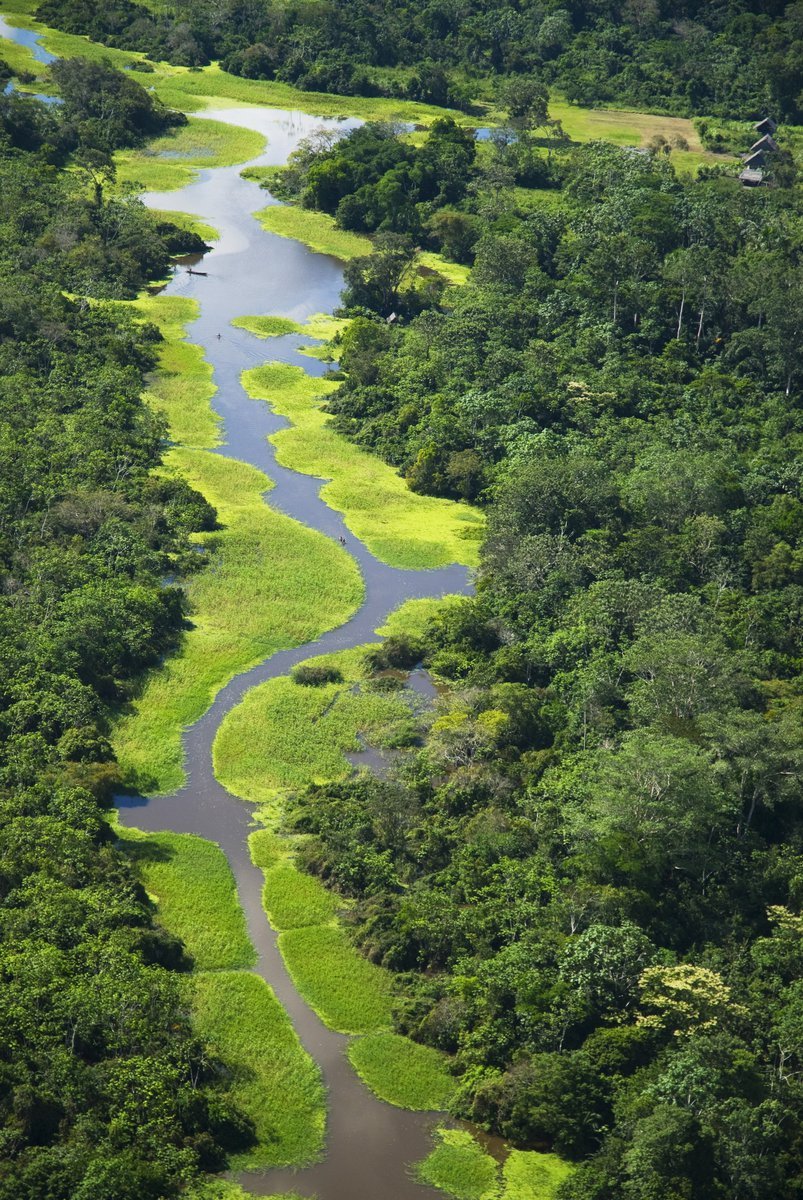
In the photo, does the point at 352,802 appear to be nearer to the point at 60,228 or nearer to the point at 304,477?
the point at 304,477

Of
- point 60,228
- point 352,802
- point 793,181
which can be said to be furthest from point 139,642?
point 793,181

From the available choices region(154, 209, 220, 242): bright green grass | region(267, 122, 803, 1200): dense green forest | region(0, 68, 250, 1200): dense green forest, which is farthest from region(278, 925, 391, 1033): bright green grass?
region(154, 209, 220, 242): bright green grass

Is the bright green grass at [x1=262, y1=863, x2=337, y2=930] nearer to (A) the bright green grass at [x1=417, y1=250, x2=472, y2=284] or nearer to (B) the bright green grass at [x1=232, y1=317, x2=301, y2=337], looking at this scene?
(B) the bright green grass at [x1=232, y1=317, x2=301, y2=337]

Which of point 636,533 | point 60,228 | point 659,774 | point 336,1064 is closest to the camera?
point 336,1064

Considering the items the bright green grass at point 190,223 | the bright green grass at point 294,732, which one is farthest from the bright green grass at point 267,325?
the bright green grass at point 294,732

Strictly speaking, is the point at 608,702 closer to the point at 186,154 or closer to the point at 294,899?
the point at 294,899

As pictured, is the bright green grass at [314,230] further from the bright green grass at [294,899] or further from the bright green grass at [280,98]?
the bright green grass at [294,899]
